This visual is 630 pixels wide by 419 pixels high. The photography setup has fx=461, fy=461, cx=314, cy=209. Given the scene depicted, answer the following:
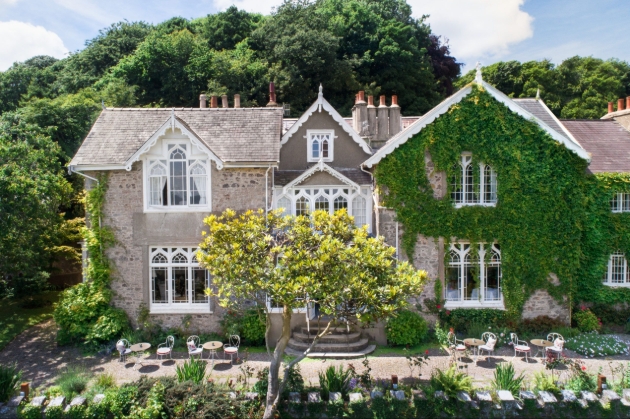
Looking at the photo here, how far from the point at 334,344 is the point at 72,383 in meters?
8.45

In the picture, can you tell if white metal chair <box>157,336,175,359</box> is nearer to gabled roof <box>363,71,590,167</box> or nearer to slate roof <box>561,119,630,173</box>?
gabled roof <box>363,71,590,167</box>

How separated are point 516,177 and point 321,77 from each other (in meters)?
28.2

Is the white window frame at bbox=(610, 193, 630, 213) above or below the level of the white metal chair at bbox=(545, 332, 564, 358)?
above

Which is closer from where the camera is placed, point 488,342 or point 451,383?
point 451,383

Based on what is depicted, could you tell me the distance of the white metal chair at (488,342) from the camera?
51.8ft

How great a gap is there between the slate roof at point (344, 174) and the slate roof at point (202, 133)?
4.34 feet

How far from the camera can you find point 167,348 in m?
16.0

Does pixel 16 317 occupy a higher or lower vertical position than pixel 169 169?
lower

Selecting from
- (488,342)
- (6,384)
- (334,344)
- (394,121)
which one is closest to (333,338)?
(334,344)

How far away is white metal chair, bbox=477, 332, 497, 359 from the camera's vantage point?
51.8ft

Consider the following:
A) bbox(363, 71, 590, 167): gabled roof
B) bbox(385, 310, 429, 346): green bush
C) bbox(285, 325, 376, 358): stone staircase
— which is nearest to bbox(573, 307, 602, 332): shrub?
bbox(363, 71, 590, 167): gabled roof

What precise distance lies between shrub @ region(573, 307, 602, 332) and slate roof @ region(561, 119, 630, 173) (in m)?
5.92

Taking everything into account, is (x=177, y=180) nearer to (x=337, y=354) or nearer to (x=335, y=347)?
(x=335, y=347)

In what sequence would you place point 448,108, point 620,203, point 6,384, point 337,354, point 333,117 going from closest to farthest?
1. point 6,384
2. point 337,354
3. point 448,108
4. point 620,203
5. point 333,117
